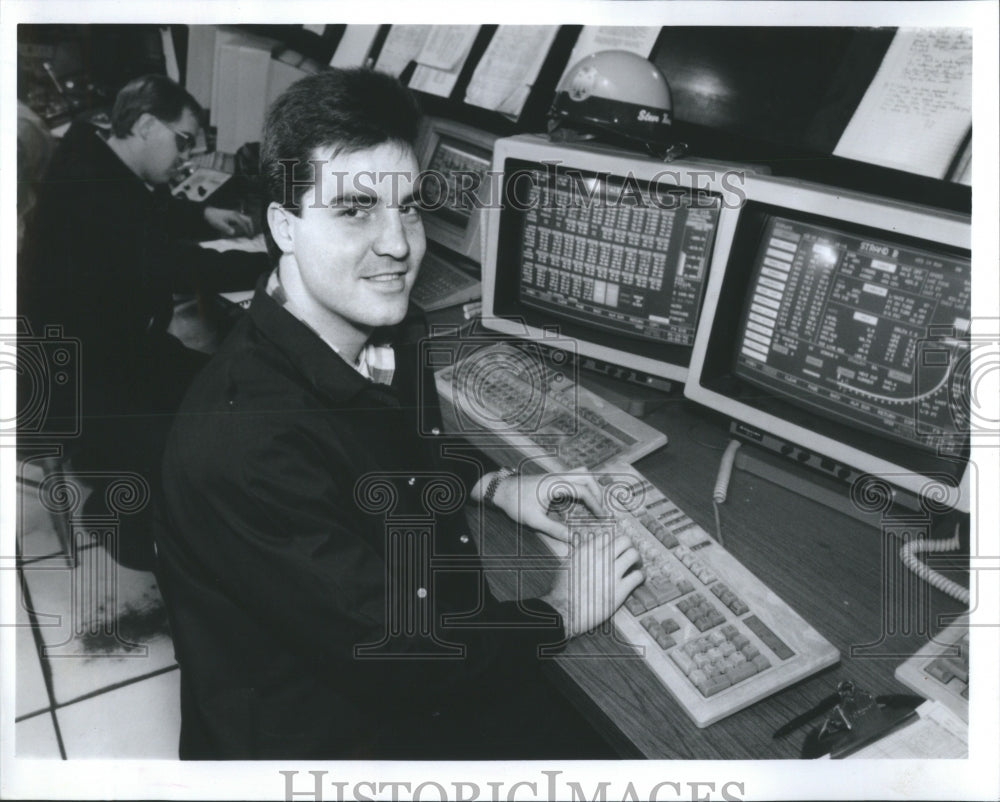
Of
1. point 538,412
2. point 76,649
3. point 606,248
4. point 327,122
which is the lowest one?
point 76,649

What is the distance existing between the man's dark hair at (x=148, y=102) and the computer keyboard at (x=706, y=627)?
1567 mm

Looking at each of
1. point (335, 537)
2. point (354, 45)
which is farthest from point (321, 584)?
point (354, 45)

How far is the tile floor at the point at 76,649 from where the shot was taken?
118 cm

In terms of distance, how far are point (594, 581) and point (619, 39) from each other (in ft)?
3.73

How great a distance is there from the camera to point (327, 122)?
3.45 feet

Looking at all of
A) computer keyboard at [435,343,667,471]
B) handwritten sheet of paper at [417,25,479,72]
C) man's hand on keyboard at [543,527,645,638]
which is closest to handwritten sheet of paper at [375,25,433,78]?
handwritten sheet of paper at [417,25,479,72]

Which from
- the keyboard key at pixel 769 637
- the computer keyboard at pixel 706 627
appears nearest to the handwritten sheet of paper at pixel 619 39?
the computer keyboard at pixel 706 627

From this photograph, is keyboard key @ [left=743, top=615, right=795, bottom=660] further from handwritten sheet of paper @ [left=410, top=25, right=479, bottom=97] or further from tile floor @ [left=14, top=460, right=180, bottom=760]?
handwritten sheet of paper @ [left=410, top=25, right=479, bottom=97]

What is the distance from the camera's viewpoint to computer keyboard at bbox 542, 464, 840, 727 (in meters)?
0.88

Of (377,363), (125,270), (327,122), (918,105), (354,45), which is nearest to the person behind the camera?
(327,122)

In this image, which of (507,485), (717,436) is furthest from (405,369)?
(717,436)

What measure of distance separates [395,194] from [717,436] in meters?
0.73

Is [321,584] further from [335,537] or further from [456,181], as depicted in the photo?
[456,181]

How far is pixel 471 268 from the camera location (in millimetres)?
1913
